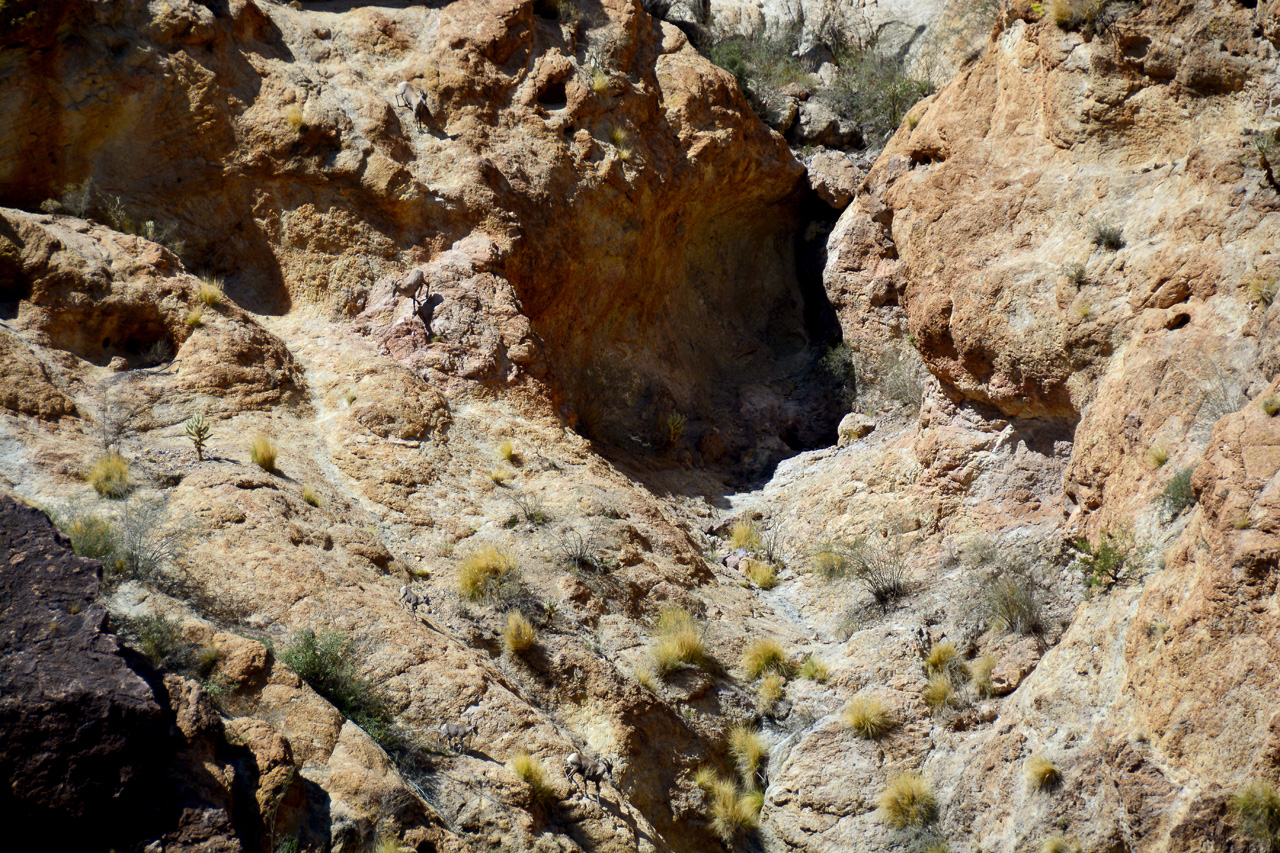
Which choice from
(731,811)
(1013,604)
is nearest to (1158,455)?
(1013,604)

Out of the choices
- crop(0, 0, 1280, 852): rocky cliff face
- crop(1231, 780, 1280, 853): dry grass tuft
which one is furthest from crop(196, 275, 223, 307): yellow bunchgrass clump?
crop(1231, 780, 1280, 853): dry grass tuft

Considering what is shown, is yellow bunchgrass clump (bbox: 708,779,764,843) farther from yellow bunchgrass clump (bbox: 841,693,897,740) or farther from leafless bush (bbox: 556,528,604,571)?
leafless bush (bbox: 556,528,604,571)

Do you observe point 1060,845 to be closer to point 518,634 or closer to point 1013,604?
point 1013,604

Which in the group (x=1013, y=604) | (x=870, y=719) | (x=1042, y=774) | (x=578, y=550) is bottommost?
(x=578, y=550)

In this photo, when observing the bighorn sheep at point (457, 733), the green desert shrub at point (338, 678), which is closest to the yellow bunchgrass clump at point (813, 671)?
the bighorn sheep at point (457, 733)

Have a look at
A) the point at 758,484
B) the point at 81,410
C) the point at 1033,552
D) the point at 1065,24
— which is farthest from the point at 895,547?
the point at 81,410
